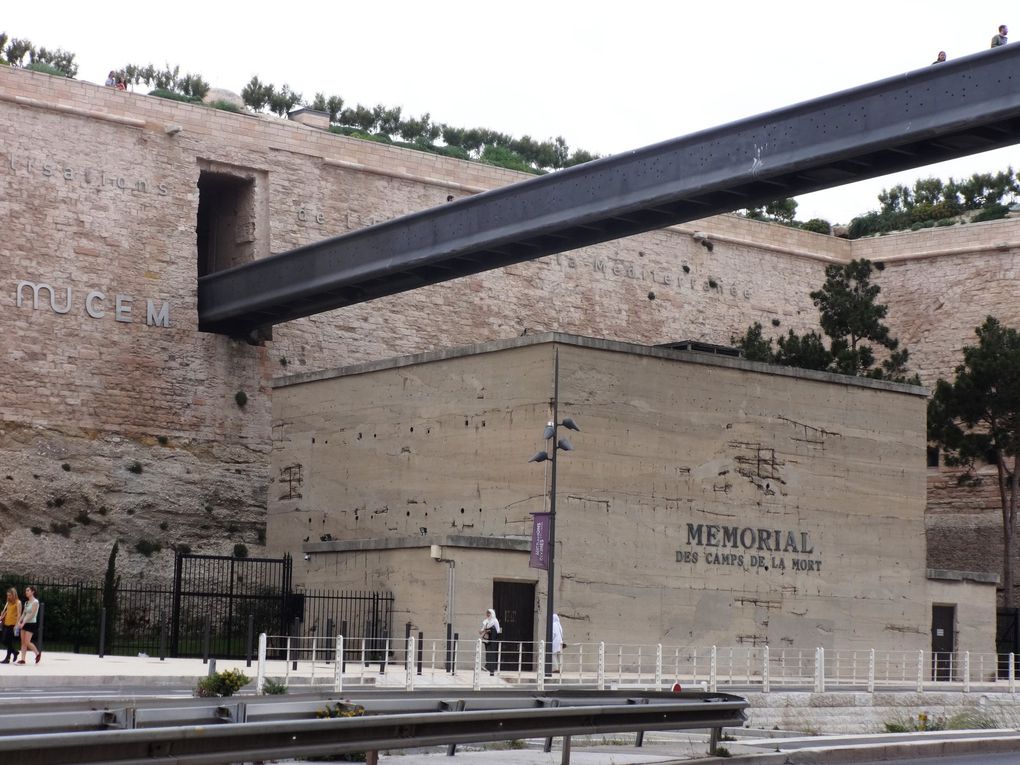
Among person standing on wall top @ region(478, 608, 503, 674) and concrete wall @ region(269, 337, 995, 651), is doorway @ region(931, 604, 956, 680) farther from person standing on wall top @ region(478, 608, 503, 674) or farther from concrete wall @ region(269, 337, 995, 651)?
person standing on wall top @ region(478, 608, 503, 674)

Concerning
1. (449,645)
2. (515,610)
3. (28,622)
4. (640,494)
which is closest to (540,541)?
(449,645)

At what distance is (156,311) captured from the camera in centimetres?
3991

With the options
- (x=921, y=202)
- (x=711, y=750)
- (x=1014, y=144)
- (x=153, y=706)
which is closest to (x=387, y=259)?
(x=1014, y=144)

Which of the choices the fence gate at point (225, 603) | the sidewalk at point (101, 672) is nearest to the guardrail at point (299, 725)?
the sidewalk at point (101, 672)

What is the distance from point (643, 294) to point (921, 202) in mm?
32768

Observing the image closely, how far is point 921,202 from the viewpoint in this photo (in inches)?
3093

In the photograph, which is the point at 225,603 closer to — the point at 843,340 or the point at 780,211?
the point at 843,340

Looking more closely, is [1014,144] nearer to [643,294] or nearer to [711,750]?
[711,750]

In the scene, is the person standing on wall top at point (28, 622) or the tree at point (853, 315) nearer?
the person standing on wall top at point (28, 622)

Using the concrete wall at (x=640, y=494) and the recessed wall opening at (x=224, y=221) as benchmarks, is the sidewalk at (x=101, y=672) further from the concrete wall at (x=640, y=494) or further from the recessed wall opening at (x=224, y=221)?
the recessed wall opening at (x=224, y=221)

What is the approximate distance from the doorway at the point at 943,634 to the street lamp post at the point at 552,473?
1111cm

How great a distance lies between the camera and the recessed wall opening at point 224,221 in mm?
42406

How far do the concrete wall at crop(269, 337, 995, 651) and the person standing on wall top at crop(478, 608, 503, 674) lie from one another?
622 millimetres

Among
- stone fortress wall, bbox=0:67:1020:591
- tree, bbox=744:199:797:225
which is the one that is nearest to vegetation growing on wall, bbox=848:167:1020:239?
tree, bbox=744:199:797:225
